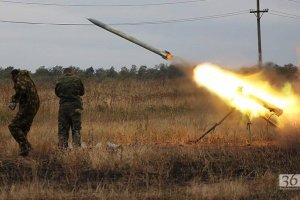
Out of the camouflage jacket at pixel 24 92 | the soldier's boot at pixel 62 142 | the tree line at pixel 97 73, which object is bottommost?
the soldier's boot at pixel 62 142

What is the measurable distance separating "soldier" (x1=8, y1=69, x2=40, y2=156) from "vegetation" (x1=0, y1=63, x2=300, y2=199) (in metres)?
0.40

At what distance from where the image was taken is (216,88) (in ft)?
49.0

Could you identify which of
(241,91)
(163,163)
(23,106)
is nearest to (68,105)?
(23,106)

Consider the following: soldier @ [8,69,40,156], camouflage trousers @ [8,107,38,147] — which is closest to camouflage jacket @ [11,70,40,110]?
soldier @ [8,69,40,156]

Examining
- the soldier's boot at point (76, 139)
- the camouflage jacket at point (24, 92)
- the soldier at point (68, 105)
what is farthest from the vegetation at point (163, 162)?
the camouflage jacket at point (24, 92)

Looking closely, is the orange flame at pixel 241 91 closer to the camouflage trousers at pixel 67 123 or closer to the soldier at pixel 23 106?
the camouflage trousers at pixel 67 123

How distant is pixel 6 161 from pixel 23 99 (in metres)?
1.74

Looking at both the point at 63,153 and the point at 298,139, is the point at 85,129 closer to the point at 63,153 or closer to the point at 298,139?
the point at 63,153

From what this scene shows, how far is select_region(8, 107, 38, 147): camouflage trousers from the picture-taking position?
12.0 m

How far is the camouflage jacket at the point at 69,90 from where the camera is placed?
506 inches

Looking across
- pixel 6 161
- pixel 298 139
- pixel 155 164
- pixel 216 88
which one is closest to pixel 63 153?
pixel 6 161

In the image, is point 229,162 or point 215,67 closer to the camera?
point 229,162

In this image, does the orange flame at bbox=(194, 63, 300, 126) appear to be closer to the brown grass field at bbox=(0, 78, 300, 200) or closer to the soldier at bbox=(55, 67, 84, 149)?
the brown grass field at bbox=(0, 78, 300, 200)

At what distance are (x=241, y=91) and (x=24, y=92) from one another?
20.1 ft
